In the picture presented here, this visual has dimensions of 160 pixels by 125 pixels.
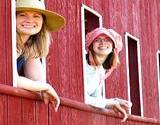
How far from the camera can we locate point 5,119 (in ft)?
19.5

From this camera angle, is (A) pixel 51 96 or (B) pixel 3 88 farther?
(A) pixel 51 96

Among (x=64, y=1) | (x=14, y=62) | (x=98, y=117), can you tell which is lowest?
(x=98, y=117)

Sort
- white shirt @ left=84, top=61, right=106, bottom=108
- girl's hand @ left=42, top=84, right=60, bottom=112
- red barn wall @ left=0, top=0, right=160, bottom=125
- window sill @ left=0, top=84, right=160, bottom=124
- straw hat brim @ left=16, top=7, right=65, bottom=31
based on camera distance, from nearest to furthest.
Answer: window sill @ left=0, top=84, right=160, bottom=124
red barn wall @ left=0, top=0, right=160, bottom=125
girl's hand @ left=42, top=84, right=60, bottom=112
straw hat brim @ left=16, top=7, right=65, bottom=31
white shirt @ left=84, top=61, right=106, bottom=108

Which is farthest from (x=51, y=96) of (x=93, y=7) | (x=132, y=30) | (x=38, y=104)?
(x=132, y=30)

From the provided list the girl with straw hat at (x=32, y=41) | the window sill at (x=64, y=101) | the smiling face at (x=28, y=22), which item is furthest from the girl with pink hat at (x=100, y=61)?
the smiling face at (x=28, y=22)

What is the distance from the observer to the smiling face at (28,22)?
641 cm

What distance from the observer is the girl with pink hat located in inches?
331

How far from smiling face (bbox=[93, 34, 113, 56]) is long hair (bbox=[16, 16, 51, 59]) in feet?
6.40

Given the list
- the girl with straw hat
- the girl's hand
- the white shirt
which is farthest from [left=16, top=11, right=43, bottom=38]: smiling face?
the white shirt

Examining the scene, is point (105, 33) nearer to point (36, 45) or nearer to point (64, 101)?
point (64, 101)

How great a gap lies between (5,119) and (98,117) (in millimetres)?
2724

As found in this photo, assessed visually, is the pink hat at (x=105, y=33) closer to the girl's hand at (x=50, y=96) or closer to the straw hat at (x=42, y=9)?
the straw hat at (x=42, y=9)

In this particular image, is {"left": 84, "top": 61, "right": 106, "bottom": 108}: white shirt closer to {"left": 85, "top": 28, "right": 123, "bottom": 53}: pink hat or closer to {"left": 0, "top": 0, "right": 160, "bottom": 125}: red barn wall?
{"left": 0, "top": 0, "right": 160, "bottom": 125}: red barn wall

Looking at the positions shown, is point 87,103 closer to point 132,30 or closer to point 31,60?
point 31,60
